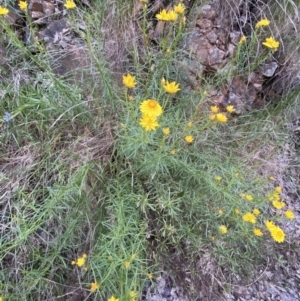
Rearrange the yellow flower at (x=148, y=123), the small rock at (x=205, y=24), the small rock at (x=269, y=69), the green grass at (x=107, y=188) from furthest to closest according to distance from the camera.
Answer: the small rock at (x=269, y=69), the small rock at (x=205, y=24), the green grass at (x=107, y=188), the yellow flower at (x=148, y=123)

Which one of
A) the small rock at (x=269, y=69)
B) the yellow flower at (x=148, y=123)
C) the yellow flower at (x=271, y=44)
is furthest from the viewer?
the small rock at (x=269, y=69)

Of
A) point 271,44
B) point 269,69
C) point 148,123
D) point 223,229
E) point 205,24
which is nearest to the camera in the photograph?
point 148,123

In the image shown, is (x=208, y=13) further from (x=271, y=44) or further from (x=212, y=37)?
(x=271, y=44)

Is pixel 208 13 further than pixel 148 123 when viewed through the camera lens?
Yes

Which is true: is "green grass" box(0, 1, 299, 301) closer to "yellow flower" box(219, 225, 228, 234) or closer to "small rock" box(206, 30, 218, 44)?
"yellow flower" box(219, 225, 228, 234)

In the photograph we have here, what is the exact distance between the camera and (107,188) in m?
1.48

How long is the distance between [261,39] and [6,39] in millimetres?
1504

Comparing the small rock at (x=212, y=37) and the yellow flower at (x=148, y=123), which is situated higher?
the yellow flower at (x=148, y=123)

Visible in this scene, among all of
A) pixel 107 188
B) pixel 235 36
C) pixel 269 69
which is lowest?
pixel 107 188

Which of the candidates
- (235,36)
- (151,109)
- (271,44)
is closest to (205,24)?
(235,36)

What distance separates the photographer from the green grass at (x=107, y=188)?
130cm

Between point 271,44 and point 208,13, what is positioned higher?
point 271,44

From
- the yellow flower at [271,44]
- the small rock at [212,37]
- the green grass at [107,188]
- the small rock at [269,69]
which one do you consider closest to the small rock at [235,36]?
the small rock at [212,37]

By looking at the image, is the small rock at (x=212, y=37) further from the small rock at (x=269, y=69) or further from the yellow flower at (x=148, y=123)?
the yellow flower at (x=148, y=123)
